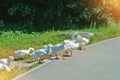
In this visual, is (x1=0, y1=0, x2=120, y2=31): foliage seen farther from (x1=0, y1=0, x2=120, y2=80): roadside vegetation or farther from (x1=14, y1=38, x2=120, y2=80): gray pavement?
(x1=14, y1=38, x2=120, y2=80): gray pavement

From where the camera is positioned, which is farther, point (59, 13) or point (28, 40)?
point (59, 13)

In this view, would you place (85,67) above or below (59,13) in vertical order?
below

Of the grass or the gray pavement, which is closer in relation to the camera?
the gray pavement

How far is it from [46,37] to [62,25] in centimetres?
553

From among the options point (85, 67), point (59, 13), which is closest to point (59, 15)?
point (59, 13)

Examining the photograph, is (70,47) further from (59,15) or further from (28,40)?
(59,15)

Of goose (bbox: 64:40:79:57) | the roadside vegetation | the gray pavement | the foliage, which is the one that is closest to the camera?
the gray pavement

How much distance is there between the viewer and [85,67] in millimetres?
13867

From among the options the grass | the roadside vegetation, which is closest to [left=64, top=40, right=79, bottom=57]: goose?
the grass

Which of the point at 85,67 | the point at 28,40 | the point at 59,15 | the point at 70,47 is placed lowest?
the point at 85,67

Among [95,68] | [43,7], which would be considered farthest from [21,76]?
[43,7]

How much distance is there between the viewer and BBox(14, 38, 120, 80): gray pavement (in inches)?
492

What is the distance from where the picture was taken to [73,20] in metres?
24.9

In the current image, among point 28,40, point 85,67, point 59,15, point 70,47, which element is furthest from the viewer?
point 59,15
